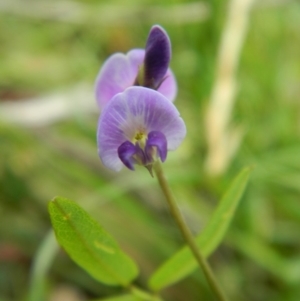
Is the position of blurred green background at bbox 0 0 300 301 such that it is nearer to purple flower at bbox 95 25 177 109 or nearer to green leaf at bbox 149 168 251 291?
green leaf at bbox 149 168 251 291

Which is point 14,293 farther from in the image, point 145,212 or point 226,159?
point 226,159

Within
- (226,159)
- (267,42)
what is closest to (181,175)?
(226,159)

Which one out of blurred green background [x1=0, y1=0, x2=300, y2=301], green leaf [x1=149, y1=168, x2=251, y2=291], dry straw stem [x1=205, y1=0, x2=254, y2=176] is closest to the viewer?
green leaf [x1=149, y1=168, x2=251, y2=291]

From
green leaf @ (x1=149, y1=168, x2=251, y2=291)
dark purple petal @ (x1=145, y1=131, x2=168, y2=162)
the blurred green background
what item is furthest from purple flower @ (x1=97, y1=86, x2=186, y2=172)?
the blurred green background

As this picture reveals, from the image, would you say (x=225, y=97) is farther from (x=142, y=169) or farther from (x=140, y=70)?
(x=140, y=70)

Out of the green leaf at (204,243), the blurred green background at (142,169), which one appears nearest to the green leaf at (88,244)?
the green leaf at (204,243)

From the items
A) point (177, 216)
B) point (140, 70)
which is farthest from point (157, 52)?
point (177, 216)

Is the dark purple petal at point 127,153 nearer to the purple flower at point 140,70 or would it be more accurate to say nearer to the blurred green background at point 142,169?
the purple flower at point 140,70
